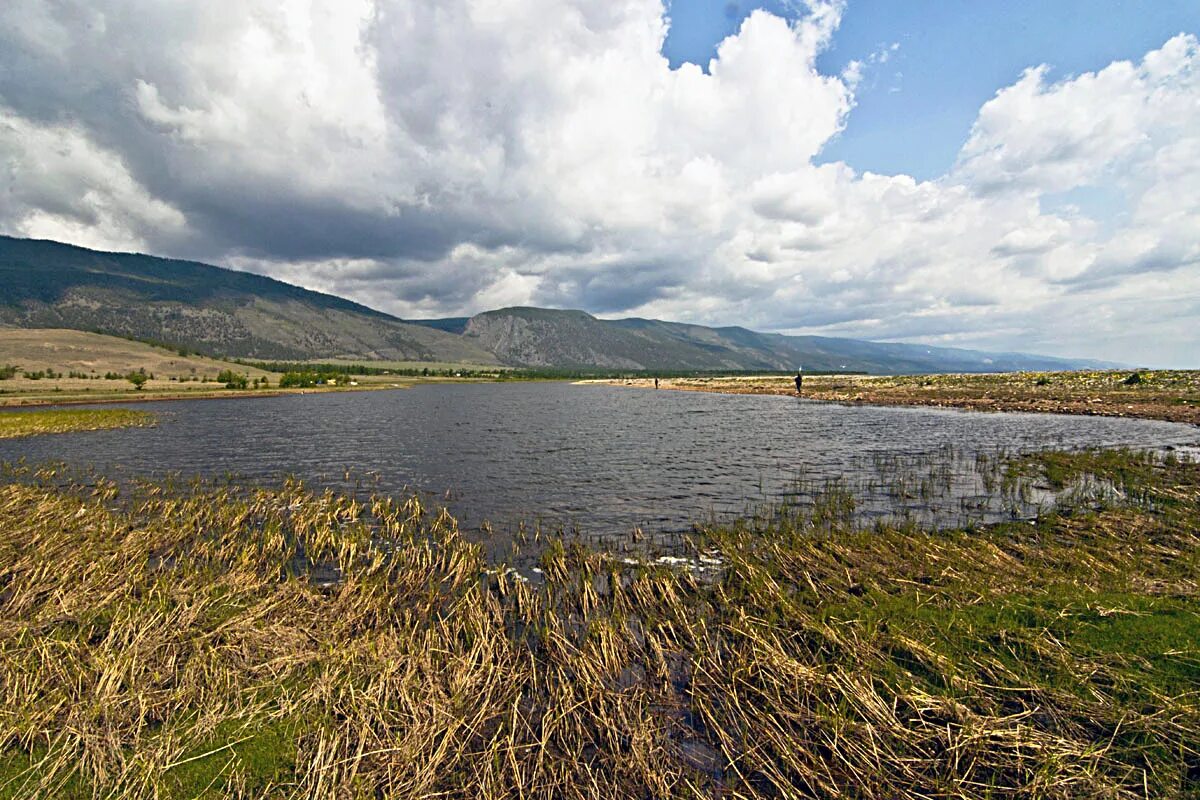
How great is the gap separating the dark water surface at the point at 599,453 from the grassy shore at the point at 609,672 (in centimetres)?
835

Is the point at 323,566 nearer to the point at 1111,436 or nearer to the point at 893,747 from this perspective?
the point at 893,747

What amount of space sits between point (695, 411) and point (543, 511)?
61169 millimetres

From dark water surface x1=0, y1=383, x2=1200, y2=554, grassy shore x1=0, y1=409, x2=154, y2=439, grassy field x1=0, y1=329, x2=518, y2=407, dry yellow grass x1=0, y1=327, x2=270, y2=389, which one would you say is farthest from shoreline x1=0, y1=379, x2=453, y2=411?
dry yellow grass x1=0, y1=327, x2=270, y2=389

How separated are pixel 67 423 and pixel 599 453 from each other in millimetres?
67833

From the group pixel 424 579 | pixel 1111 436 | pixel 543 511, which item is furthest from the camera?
pixel 1111 436

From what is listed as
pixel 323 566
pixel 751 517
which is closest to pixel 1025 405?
pixel 751 517

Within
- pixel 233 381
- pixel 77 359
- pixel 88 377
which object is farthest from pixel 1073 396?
pixel 77 359

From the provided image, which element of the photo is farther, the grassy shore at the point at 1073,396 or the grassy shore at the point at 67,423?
the grassy shore at the point at 1073,396

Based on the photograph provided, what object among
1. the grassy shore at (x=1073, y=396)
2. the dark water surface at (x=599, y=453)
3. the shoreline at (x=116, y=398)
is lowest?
the shoreline at (x=116, y=398)

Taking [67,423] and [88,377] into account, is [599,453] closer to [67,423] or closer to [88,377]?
[67,423]

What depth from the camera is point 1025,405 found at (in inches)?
2891

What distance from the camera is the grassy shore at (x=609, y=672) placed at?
8430 mm

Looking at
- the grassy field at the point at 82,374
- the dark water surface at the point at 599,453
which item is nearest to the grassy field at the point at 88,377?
the grassy field at the point at 82,374

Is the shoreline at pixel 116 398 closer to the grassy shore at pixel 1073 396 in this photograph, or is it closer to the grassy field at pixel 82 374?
the grassy field at pixel 82 374
